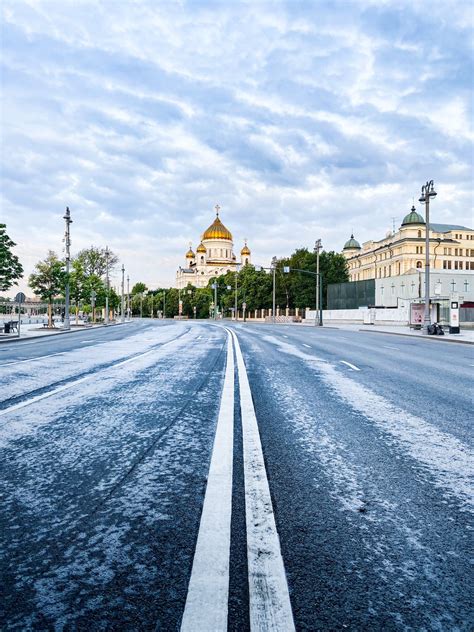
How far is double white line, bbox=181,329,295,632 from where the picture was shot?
2061mm

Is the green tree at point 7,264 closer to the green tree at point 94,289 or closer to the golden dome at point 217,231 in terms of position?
the green tree at point 94,289

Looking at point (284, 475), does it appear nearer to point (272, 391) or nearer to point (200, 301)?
point (272, 391)

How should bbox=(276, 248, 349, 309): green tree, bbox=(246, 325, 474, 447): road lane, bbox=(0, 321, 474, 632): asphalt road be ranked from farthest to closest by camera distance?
bbox=(276, 248, 349, 309): green tree
bbox=(246, 325, 474, 447): road lane
bbox=(0, 321, 474, 632): asphalt road

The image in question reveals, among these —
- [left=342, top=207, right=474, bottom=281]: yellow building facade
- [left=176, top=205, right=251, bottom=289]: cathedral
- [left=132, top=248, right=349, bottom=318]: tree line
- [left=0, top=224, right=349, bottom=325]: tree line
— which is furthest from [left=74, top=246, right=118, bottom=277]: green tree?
[left=176, top=205, right=251, bottom=289]: cathedral

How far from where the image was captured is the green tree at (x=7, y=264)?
3450cm

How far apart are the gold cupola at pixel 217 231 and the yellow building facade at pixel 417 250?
207ft

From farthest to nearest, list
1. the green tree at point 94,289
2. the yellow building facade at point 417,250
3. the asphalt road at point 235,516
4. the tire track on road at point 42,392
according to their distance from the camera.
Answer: the yellow building facade at point 417,250 < the green tree at point 94,289 < the tire track on road at point 42,392 < the asphalt road at point 235,516

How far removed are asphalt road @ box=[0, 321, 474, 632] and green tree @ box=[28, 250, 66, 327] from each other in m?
38.8

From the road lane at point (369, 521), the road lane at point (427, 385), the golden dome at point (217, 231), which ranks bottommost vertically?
the road lane at point (427, 385)

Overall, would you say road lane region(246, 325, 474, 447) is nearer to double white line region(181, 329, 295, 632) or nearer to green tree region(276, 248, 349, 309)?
double white line region(181, 329, 295, 632)

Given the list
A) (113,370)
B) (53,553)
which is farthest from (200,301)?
(53,553)

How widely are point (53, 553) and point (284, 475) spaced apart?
1890mm

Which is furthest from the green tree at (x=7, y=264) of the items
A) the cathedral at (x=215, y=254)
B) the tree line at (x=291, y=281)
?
the cathedral at (x=215, y=254)

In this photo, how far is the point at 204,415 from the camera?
636 cm
